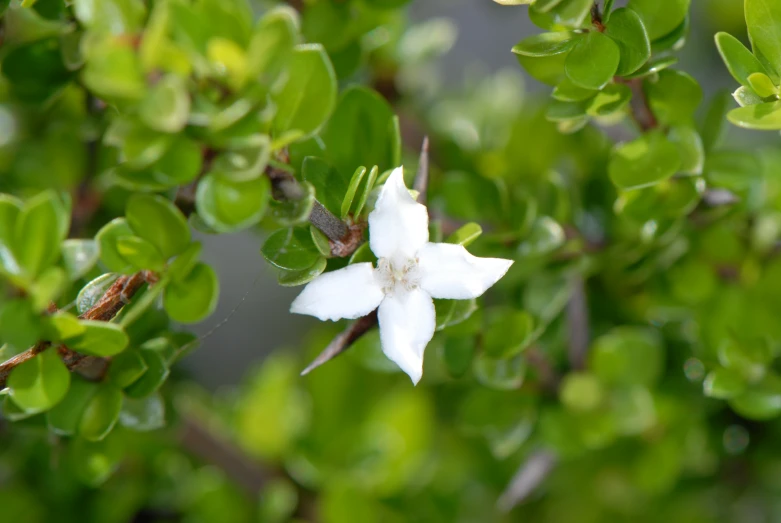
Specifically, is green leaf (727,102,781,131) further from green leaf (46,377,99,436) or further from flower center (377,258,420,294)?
green leaf (46,377,99,436)

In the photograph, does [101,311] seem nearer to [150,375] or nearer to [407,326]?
[150,375]

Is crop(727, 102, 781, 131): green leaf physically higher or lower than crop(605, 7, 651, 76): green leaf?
lower

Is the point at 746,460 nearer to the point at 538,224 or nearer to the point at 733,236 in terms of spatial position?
the point at 733,236

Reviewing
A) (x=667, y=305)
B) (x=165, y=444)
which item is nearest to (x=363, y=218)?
(x=667, y=305)

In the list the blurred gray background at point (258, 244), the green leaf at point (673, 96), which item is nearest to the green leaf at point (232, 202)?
the green leaf at point (673, 96)

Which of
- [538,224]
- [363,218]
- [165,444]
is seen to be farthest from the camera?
[165,444]

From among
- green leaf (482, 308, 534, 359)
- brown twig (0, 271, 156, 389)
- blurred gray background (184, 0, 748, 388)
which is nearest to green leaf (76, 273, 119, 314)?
brown twig (0, 271, 156, 389)

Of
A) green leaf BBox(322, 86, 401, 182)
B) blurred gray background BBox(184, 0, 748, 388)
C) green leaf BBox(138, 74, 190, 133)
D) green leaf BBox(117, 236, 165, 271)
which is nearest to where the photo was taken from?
green leaf BBox(138, 74, 190, 133)

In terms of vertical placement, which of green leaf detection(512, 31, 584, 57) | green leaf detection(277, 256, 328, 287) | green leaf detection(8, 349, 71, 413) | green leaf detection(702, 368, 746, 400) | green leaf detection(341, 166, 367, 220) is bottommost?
green leaf detection(702, 368, 746, 400)
